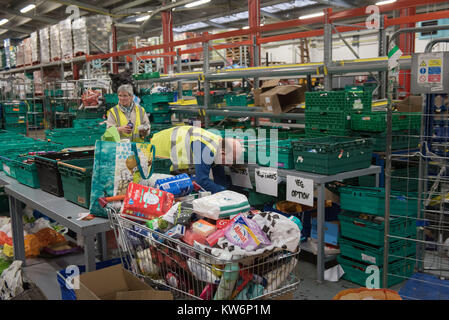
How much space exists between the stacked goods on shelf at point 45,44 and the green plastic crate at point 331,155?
12862mm

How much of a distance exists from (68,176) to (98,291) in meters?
1.17

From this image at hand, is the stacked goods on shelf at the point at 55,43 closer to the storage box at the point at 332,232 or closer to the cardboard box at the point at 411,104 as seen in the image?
the cardboard box at the point at 411,104

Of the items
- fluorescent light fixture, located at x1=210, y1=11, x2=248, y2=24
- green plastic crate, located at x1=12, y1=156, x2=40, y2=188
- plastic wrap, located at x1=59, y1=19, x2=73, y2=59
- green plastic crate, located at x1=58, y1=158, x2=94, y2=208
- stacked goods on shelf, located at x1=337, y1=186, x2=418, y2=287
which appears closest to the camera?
green plastic crate, located at x1=58, y1=158, x2=94, y2=208

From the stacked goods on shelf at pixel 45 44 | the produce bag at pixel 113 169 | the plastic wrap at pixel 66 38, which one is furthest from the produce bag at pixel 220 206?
the stacked goods on shelf at pixel 45 44

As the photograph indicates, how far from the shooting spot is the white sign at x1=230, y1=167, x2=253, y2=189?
4.55 meters

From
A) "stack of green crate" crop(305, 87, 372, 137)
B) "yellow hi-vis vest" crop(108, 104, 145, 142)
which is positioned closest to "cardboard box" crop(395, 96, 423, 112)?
"stack of green crate" crop(305, 87, 372, 137)

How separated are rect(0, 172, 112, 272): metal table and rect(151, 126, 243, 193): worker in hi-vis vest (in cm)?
105

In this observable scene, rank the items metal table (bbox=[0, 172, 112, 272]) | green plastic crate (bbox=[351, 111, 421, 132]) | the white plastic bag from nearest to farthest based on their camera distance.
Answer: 1. metal table (bbox=[0, 172, 112, 272])
2. the white plastic bag
3. green plastic crate (bbox=[351, 111, 421, 132])

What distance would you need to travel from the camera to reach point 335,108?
439 cm

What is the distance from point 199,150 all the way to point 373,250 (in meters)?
1.86

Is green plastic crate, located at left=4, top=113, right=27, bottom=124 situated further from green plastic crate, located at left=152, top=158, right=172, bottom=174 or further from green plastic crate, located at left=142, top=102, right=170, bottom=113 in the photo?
green plastic crate, located at left=152, top=158, right=172, bottom=174

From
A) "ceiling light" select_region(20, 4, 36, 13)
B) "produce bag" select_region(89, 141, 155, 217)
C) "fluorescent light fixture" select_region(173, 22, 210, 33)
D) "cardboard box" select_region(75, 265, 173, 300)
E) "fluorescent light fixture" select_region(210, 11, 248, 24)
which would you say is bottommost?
"cardboard box" select_region(75, 265, 173, 300)
